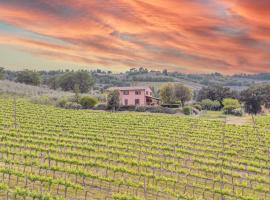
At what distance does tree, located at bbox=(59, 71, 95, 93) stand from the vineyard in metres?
75.4

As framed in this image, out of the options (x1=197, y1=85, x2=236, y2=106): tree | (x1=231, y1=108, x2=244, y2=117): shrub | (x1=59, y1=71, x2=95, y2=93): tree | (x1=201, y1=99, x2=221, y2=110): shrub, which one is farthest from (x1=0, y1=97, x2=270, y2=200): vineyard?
(x1=59, y1=71, x2=95, y2=93): tree

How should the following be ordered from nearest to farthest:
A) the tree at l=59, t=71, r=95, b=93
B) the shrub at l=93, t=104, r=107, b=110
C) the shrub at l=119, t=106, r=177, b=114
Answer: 1. the shrub at l=119, t=106, r=177, b=114
2. the shrub at l=93, t=104, r=107, b=110
3. the tree at l=59, t=71, r=95, b=93

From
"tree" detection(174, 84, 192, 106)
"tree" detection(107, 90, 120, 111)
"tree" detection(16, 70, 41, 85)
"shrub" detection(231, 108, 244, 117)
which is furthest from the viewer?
"tree" detection(16, 70, 41, 85)

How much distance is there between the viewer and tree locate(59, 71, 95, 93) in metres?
127

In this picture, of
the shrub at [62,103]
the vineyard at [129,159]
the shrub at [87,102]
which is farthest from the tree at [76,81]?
the vineyard at [129,159]

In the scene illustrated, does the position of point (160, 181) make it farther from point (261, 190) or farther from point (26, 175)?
point (26, 175)

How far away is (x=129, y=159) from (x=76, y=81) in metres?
99.1

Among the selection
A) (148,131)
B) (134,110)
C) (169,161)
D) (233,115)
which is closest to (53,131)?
(148,131)

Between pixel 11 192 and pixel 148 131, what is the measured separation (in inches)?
961

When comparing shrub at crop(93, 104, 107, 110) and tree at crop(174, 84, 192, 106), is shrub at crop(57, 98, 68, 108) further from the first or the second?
tree at crop(174, 84, 192, 106)

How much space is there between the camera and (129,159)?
29234 mm

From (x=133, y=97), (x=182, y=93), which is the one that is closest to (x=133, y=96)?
(x=133, y=97)

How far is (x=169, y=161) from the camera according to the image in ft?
95.9

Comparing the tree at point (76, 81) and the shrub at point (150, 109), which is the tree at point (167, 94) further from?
the tree at point (76, 81)
